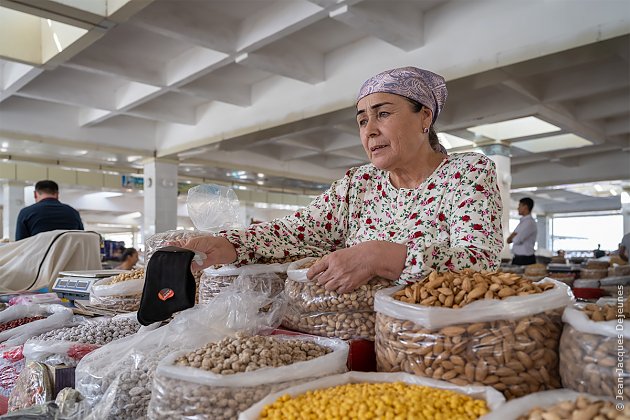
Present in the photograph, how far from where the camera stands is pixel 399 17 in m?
3.86

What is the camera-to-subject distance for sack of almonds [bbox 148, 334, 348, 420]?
0.82 metres

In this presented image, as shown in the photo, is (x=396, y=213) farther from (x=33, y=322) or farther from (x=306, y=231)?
(x=33, y=322)

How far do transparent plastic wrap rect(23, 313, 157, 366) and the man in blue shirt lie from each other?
2.35 metres

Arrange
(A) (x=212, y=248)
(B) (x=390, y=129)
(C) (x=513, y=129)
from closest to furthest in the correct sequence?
(B) (x=390, y=129)
(A) (x=212, y=248)
(C) (x=513, y=129)

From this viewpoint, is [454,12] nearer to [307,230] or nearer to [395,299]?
[307,230]

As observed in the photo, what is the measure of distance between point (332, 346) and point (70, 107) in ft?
23.8

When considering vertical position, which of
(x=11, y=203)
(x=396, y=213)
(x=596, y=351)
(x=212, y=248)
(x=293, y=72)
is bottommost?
(x=596, y=351)

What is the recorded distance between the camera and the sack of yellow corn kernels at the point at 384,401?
72cm

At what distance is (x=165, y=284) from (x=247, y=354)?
0.35m

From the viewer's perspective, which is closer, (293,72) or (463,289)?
(463,289)

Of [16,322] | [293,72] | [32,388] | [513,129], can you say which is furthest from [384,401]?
[513,129]

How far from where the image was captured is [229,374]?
0.83 meters

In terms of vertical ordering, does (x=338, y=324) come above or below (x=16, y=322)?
above

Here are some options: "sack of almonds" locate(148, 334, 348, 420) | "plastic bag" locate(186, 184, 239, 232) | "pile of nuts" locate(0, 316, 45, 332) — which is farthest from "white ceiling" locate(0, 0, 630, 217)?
"sack of almonds" locate(148, 334, 348, 420)
